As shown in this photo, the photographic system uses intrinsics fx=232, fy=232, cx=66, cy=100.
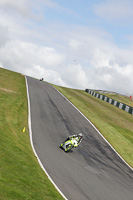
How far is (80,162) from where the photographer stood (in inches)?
616

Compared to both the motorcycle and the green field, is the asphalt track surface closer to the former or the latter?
the motorcycle

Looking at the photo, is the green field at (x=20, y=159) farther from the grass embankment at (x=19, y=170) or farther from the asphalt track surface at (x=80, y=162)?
the asphalt track surface at (x=80, y=162)

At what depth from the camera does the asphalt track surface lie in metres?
11.8

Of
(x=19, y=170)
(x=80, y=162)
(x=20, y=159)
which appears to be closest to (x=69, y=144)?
(x=80, y=162)

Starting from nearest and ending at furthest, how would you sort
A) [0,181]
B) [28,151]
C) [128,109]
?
[0,181] → [28,151] → [128,109]

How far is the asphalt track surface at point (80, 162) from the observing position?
11.8m

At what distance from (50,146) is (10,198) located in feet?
30.7

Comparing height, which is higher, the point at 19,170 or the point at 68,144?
the point at 68,144

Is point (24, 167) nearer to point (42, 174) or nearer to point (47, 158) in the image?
point (42, 174)

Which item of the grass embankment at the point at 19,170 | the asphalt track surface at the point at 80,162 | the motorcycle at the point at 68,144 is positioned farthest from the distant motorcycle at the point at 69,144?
the grass embankment at the point at 19,170

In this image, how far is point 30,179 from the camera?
9961 mm

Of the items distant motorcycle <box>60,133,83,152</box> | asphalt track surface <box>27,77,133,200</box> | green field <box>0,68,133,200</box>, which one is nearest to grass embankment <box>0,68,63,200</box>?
green field <box>0,68,133,200</box>

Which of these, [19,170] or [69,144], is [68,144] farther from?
[19,170]

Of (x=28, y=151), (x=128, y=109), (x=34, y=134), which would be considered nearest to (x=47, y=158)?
(x=28, y=151)
